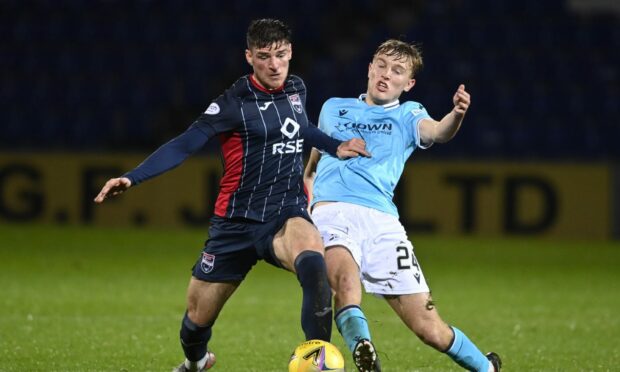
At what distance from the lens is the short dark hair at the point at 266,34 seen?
606 centimetres

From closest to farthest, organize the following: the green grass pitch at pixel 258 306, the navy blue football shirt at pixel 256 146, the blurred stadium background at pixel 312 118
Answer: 1. the navy blue football shirt at pixel 256 146
2. the green grass pitch at pixel 258 306
3. the blurred stadium background at pixel 312 118

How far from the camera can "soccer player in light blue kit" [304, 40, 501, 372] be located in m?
5.88

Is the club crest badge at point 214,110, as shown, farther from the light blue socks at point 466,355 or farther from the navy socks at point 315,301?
the light blue socks at point 466,355

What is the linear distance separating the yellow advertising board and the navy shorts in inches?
401

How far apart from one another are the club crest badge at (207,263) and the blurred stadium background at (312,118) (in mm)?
1509

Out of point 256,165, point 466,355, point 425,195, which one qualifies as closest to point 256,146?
point 256,165

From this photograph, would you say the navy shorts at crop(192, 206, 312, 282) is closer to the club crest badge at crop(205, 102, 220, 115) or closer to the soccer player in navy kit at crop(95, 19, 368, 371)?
the soccer player in navy kit at crop(95, 19, 368, 371)

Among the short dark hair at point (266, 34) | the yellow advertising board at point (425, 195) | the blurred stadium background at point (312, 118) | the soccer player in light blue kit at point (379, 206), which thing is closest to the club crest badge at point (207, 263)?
the soccer player in light blue kit at point (379, 206)

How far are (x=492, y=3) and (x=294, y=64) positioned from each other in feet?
12.2

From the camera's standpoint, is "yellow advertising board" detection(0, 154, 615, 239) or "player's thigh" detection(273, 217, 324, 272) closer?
"player's thigh" detection(273, 217, 324, 272)

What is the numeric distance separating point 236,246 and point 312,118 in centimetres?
1115

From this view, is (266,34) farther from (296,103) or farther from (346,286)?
(346,286)

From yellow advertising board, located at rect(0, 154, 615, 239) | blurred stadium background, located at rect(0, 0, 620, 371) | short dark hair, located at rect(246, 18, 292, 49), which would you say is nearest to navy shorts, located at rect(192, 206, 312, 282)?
short dark hair, located at rect(246, 18, 292, 49)

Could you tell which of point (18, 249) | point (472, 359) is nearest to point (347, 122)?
point (472, 359)
